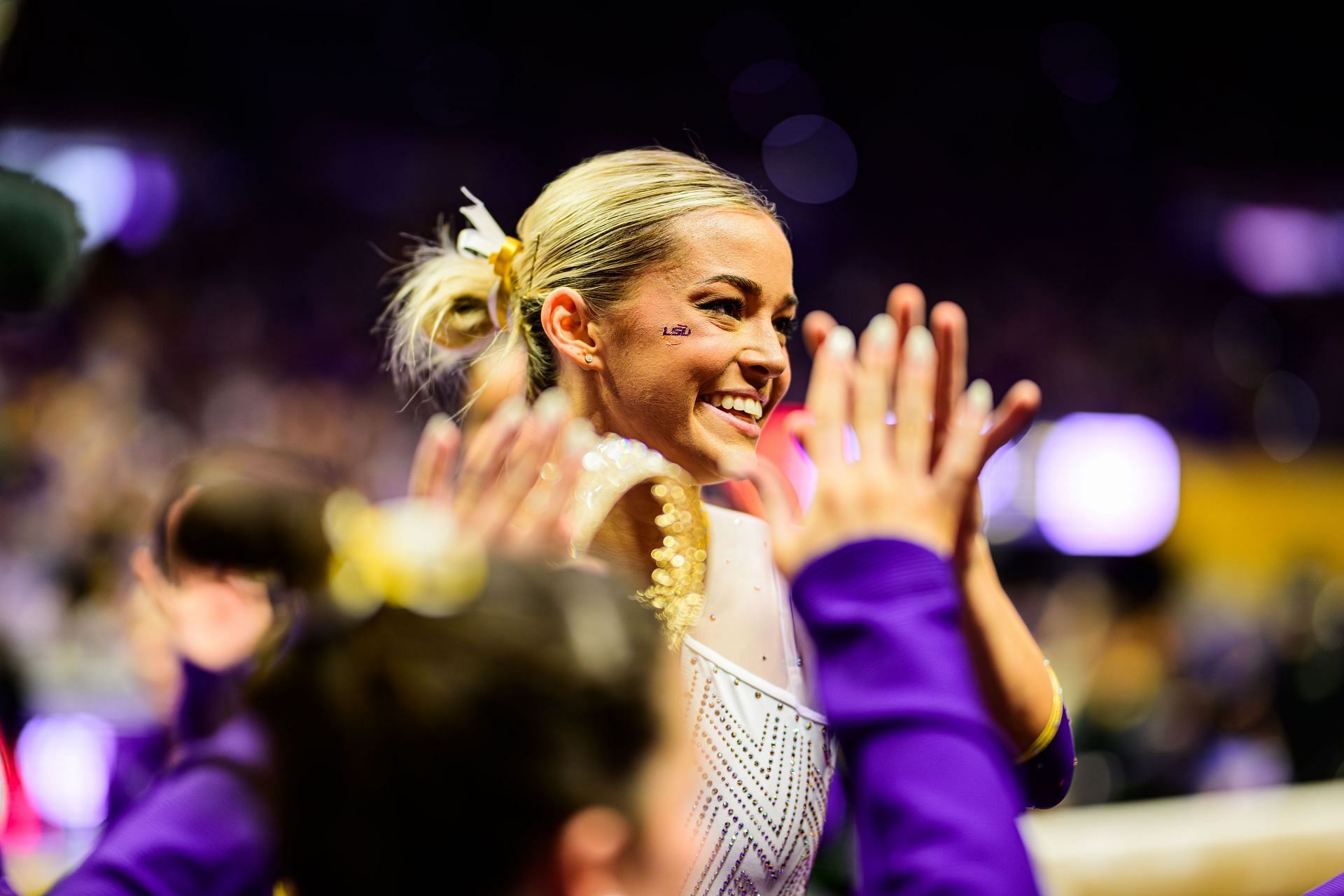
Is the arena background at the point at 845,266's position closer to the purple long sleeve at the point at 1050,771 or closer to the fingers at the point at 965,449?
the purple long sleeve at the point at 1050,771

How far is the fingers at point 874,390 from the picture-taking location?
61cm

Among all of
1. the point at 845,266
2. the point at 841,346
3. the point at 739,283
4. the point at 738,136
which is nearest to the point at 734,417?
the point at 739,283

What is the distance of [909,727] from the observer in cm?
56

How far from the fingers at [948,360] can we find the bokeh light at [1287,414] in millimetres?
7455

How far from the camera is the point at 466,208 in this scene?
1150 mm

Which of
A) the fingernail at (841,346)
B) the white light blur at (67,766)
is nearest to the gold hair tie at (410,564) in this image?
the fingernail at (841,346)

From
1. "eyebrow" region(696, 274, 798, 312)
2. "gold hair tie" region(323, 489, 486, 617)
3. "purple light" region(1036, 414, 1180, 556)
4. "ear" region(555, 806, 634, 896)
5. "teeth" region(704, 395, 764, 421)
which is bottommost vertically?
"ear" region(555, 806, 634, 896)

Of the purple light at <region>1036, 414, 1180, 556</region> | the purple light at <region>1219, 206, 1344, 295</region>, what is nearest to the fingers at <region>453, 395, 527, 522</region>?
the purple light at <region>1036, 414, 1180, 556</region>

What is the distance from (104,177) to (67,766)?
10.8 ft

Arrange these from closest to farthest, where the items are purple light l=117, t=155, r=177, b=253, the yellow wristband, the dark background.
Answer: the yellow wristband, the dark background, purple light l=117, t=155, r=177, b=253

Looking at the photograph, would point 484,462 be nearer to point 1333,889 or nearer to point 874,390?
point 874,390

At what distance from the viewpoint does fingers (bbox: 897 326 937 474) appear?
61 cm

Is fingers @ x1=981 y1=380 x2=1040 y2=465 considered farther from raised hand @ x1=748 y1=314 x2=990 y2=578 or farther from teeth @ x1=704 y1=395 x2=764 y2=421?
teeth @ x1=704 y1=395 x2=764 y2=421

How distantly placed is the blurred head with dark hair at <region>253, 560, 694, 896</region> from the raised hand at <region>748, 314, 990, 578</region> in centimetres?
13
